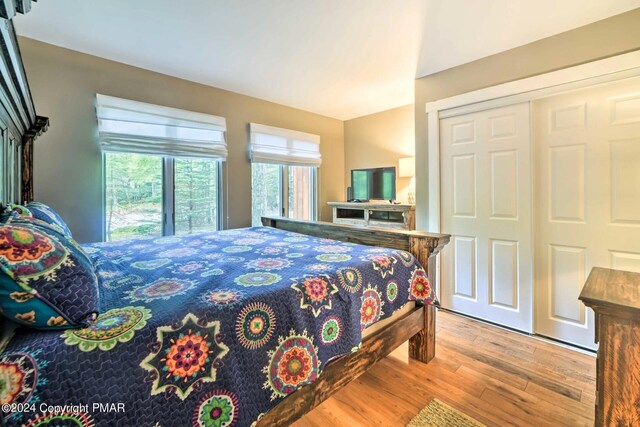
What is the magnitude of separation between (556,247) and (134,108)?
408cm

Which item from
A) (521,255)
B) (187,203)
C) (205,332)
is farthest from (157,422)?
(187,203)

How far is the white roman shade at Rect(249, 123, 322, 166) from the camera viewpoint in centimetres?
389

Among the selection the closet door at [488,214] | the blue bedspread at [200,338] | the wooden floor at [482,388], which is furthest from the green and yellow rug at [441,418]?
the closet door at [488,214]

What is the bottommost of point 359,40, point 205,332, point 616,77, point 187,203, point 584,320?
point 584,320

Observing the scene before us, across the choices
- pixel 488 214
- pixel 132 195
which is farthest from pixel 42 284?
pixel 488 214

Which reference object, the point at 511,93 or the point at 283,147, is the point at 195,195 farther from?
the point at 511,93

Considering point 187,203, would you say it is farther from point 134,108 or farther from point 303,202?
point 303,202

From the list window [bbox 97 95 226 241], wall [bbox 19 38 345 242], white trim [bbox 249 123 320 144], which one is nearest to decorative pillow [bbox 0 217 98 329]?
wall [bbox 19 38 345 242]

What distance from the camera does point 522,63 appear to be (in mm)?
2344

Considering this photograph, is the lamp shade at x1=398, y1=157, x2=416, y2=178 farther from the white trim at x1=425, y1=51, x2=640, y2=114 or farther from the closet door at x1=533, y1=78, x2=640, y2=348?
the closet door at x1=533, y1=78, x2=640, y2=348

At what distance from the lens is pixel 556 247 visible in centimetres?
227

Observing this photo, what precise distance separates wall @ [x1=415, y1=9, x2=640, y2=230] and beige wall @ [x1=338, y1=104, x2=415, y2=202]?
4.08 ft

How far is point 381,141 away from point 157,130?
3.13 metres

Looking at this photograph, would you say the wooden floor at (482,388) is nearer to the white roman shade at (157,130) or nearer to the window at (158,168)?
the window at (158,168)
